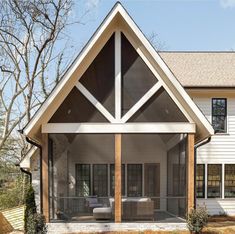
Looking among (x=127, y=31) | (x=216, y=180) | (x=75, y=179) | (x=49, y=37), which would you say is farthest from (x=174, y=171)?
(x=49, y=37)

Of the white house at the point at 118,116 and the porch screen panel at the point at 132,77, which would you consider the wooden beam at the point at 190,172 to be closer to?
the white house at the point at 118,116

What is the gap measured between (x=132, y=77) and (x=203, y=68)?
26.1 feet

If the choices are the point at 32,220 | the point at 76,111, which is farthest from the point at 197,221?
the point at 76,111

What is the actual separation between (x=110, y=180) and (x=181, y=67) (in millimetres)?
7723

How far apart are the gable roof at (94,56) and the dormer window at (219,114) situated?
4.59m

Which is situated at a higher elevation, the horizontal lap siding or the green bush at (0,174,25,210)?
the horizontal lap siding

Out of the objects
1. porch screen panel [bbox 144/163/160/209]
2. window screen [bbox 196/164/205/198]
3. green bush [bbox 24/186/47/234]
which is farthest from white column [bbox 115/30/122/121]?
window screen [bbox 196/164/205/198]

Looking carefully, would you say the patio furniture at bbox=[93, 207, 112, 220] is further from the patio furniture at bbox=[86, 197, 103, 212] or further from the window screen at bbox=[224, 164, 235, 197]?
the window screen at bbox=[224, 164, 235, 197]

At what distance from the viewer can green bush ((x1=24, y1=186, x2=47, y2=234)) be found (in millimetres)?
10055

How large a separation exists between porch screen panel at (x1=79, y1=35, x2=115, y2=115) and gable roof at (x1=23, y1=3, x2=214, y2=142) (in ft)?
0.66

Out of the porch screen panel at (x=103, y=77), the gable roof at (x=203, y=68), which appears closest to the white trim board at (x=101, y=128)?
the porch screen panel at (x=103, y=77)

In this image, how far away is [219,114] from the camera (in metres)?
16.0

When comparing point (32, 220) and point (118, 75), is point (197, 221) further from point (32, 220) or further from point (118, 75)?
point (118, 75)

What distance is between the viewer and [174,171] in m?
14.3
